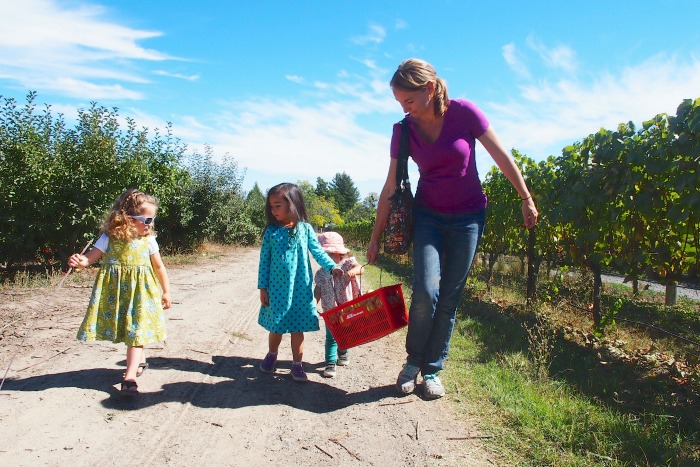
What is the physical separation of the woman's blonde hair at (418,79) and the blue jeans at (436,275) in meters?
0.73

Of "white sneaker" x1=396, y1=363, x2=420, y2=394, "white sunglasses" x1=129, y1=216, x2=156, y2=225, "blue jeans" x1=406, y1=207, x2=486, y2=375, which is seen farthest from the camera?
"white sunglasses" x1=129, y1=216, x2=156, y2=225

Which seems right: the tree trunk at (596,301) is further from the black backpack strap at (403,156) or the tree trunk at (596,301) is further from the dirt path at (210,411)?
the black backpack strap at (403,156)

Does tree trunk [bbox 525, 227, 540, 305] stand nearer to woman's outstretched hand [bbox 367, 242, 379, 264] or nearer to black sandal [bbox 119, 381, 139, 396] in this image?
woman's outstretched hand [bbox 367, 242, 379, 264]

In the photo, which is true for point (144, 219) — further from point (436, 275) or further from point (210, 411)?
point (436, 275)

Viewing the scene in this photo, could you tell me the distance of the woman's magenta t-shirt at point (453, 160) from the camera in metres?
3.06

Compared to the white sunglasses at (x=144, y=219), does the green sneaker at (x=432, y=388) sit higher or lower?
lower

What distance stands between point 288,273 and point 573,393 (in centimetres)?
227

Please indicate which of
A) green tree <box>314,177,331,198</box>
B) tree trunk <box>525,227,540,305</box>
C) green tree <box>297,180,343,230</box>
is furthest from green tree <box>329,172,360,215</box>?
tree trunk <box>525,227,540,305</box>

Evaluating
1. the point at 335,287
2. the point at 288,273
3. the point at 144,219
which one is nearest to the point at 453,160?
the point at 288,273

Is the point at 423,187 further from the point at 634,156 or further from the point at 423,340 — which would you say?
the point at 634,156

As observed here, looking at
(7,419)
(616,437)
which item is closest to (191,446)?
(7,419)

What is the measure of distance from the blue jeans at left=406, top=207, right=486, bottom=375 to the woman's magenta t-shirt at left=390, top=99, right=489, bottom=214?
0.09 metres

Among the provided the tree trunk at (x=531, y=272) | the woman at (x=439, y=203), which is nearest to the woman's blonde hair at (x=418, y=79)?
the woman at (x=439, y=203)

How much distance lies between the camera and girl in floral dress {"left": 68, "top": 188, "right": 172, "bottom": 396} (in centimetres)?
330
